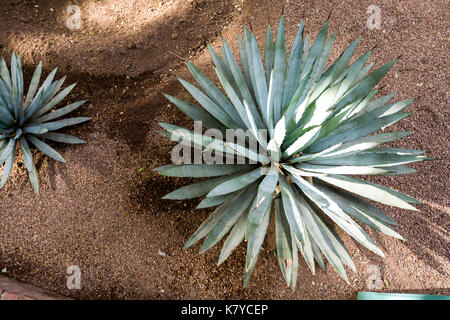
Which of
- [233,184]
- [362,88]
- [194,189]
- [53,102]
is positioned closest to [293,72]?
[362,88]

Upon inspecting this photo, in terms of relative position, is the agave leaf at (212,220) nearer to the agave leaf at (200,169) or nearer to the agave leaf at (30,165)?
the agave leaf at (200,169)

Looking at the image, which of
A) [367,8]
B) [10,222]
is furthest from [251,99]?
[10,222]

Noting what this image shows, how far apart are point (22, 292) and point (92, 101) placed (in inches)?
66.2

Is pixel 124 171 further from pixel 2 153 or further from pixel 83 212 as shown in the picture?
pixel 2 153

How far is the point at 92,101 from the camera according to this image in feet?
9.67

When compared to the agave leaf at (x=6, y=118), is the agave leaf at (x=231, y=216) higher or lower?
lower

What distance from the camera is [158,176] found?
102 inches

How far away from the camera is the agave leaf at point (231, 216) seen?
1.81 metres

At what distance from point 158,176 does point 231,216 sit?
96 centimetres

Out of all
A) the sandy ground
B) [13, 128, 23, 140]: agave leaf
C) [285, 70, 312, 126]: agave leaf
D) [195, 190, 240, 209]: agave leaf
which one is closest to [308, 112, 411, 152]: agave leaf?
[285, 70, 312, 126]: agave leaf

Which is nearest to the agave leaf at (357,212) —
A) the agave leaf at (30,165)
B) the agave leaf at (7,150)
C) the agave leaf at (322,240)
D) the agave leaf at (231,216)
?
the agave leaf at (322,240)

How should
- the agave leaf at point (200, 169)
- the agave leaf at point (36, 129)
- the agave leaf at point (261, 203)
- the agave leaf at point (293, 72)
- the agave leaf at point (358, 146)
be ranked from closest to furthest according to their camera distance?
the agave leaf at point (261, 203) < the agave leaf at point (358, 146) < the agave leaf at point (200, 169) < the agave leaf at point (293, 72) < the agave leaf at point (36, 129)

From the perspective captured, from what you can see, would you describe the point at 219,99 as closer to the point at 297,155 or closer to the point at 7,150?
the point at 297,155

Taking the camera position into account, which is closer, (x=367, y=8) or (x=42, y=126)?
(x=42, y=126)
